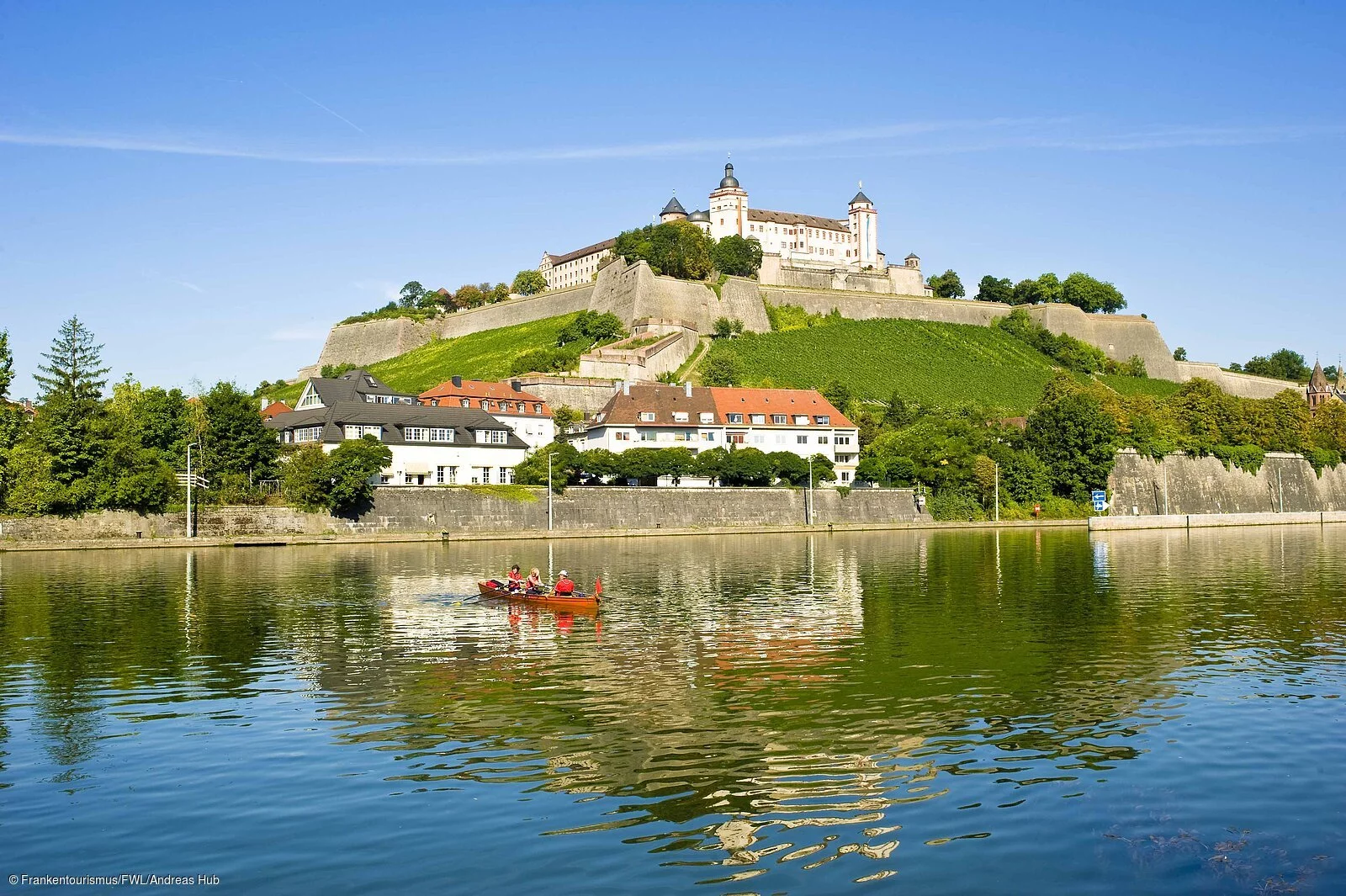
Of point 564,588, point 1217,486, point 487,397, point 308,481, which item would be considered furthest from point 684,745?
point 1217,486

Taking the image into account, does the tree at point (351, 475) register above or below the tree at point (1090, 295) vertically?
below

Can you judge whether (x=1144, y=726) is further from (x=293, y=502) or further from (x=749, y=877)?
(x=293, y=502)

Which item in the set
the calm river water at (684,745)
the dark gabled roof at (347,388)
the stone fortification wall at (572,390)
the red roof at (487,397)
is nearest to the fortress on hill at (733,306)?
the stone fortification wall at (572,390)

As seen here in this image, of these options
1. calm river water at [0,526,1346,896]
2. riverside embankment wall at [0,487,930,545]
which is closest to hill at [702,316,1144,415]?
riverside embankment wall at [0,487,930,545]

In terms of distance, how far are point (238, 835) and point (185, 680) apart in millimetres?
10318

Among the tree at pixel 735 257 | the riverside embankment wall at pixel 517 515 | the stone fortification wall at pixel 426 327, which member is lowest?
the riverside embankment wall at pixel 517 515

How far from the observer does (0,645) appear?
26.5m

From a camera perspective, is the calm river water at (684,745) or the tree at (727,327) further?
the tree at (727,327)

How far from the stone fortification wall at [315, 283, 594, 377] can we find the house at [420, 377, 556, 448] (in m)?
44.9

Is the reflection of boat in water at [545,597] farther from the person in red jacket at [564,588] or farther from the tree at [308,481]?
the tree at [308,481]

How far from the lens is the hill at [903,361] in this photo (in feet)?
386

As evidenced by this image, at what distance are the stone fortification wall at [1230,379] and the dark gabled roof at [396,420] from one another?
9947 cm

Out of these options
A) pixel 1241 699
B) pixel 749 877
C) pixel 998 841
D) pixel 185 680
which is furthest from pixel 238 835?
pixel 1241 699

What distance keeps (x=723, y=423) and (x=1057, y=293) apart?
85520 mm
